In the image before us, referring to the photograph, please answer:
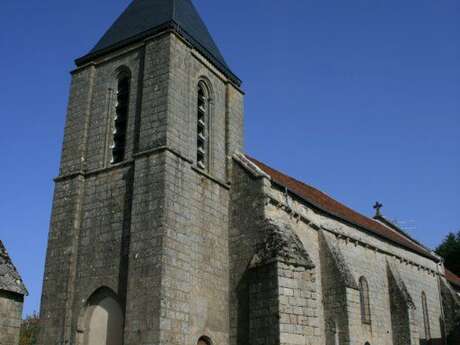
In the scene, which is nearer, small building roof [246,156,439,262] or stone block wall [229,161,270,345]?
stone block wall [229,161,270,345]

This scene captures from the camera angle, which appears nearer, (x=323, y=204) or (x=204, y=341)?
(x=204, y=341)

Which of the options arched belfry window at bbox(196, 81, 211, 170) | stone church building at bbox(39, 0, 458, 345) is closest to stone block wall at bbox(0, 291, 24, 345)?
stone church building at bbox(39, 0, 458, 345)

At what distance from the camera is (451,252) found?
3888 centimetres

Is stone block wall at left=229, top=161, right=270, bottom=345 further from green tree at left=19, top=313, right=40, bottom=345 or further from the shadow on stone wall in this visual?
green tree at left=19, top=313, right=40, bottom=345

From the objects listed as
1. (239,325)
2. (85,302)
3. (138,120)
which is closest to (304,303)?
(239,325)

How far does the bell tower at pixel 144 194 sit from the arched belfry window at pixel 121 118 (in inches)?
1.4

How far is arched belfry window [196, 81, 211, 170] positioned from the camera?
16016 mm

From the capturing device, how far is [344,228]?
761 inches

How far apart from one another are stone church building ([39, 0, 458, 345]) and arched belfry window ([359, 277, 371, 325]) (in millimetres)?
153

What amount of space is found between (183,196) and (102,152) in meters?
3.07

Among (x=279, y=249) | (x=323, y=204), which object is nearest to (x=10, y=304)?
(x=279, y=249)

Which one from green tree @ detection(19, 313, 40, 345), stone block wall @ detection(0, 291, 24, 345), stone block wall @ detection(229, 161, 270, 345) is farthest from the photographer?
green tree @ detection(19, 313, 40, 345)

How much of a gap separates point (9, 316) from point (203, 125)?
8109 millimetres

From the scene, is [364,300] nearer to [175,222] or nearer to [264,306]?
[264,306]
